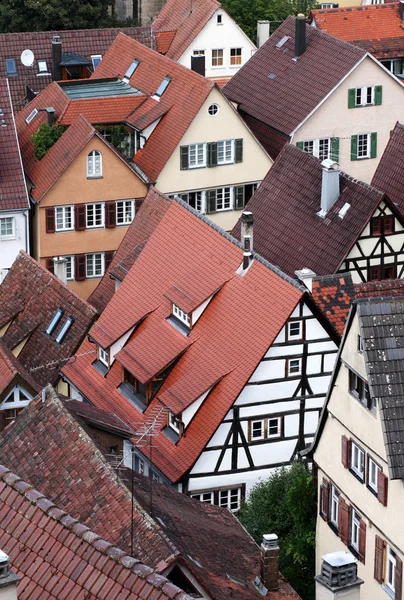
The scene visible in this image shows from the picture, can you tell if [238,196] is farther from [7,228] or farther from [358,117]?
[7,228]

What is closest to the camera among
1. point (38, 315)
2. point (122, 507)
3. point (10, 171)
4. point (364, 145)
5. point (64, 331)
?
point (122, 507)

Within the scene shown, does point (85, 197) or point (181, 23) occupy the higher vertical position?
point (181, 23)

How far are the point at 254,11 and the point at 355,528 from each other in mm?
58970

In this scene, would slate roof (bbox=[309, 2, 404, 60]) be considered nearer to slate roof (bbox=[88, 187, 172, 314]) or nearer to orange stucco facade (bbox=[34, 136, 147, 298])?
orange stucco facade (bbox=[34, 136, 147, 298])

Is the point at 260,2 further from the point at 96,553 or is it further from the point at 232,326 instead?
the point at 96,553

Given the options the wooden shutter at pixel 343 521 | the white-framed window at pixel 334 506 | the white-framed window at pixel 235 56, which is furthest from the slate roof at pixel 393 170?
the white-framed window at pixel 235 56

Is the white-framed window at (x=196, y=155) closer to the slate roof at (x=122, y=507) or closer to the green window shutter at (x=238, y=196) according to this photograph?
the green window shutter at (x=238, y=196)

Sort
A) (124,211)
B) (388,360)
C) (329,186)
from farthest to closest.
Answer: (124,211)
(329,186)
(388,360)

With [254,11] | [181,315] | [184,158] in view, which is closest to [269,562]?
[181,315]

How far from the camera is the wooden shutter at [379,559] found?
122 feet

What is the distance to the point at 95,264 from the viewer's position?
2623 inches

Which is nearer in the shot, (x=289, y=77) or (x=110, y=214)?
(x=110, y=214)

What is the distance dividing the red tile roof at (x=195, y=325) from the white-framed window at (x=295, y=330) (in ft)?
1.67

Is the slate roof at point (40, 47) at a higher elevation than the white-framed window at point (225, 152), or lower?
higher
